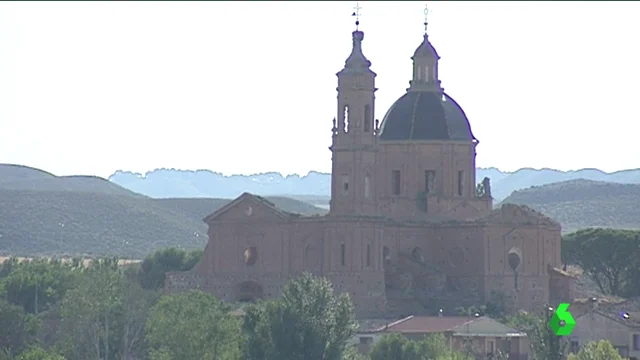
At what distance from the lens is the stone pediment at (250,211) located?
124562 mm

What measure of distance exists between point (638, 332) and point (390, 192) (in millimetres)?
23551

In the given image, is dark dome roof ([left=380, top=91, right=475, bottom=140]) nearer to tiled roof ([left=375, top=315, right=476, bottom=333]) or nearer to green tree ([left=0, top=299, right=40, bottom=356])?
tiled roof ([left=375, top=315, right=476, bottom=333])

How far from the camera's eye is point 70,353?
105m

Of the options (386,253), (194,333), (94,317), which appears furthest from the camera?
(386,253)

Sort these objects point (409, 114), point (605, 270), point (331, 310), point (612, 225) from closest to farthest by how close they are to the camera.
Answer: point (331, 310)
point (409, 114)
point (605, 270)
point (612, 225)

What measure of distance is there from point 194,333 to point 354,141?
86.8ft

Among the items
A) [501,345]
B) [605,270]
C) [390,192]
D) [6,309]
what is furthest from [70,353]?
[605,270]

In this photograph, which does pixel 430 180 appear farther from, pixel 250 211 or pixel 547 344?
pixel 547 344

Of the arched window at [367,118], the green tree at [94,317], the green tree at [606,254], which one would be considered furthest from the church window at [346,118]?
the green tree at [606,254]

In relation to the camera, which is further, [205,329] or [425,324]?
[425,324]

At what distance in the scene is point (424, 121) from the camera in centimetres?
12706

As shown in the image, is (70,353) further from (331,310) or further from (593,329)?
(593,329)

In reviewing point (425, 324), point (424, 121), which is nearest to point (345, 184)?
point (424, 121)

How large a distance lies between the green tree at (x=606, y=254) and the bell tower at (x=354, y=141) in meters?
21.1
